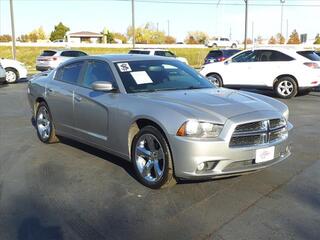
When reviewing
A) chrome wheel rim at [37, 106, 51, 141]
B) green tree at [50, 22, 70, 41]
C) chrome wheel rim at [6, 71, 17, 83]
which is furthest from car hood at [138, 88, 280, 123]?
green tree at [50, 22, 70, 41]

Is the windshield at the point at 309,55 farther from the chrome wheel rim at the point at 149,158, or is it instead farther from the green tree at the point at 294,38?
the green tree at the point at 294,38

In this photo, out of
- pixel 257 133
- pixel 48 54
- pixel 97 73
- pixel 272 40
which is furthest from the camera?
pixel 272 40

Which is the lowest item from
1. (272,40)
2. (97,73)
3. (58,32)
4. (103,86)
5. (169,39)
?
(272,40)

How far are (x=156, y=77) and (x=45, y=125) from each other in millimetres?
2567

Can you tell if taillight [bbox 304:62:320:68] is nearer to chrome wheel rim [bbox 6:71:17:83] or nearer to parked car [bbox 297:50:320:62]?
parked car [bbox 297:50:320:62]

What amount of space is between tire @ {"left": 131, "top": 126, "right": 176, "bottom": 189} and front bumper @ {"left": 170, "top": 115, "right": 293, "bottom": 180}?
0.47 feet

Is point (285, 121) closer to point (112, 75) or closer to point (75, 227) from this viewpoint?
point (112, 75)

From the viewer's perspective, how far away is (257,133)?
196 inches

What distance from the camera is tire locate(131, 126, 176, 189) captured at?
5043 millimetres

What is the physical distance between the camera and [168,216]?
442cm

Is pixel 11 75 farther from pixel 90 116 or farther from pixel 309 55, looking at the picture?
pixel 90 116

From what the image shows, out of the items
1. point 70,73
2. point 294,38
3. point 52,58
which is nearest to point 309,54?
point 70,73

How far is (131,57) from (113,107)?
3.72ft

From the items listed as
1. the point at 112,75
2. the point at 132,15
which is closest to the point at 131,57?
the point at 112,75
